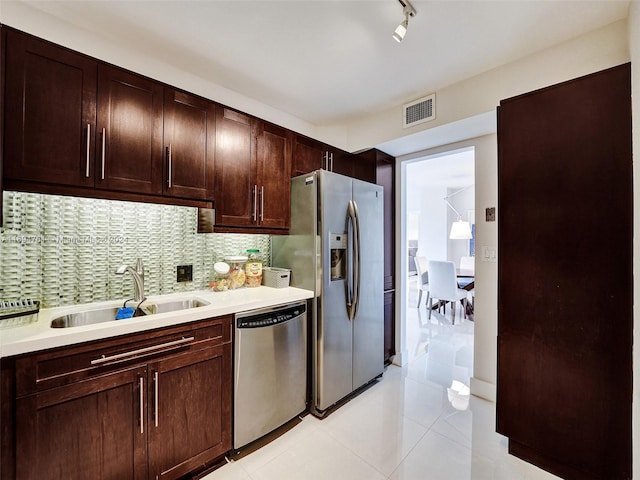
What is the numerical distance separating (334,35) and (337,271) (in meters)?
1.67

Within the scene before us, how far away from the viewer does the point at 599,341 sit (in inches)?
56.3

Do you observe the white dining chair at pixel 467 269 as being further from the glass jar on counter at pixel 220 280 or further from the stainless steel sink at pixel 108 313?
the stainless steel sink at pixel 108 313

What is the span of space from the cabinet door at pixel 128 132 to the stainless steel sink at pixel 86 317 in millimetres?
759

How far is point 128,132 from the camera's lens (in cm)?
157

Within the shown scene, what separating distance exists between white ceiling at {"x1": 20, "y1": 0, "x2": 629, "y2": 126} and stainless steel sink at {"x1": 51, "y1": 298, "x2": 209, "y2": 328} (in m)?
1.73

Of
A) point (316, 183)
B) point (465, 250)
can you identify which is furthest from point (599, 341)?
point (465, 250)

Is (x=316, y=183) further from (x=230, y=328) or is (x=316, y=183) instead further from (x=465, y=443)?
(x=465, y=443)

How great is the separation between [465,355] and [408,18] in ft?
11.1

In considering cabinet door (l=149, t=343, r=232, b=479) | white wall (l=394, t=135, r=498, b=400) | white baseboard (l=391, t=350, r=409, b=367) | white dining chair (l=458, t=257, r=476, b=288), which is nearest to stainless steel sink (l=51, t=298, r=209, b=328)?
cabinet door (l=149, t=343, r=232, b=479)

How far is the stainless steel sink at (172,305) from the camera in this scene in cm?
180

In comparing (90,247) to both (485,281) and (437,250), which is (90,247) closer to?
(485,281)

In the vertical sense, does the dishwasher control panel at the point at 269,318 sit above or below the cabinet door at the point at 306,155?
below

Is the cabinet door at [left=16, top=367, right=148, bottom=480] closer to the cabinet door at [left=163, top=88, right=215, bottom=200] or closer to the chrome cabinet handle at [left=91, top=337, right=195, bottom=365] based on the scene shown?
the chrome cabinet handle at [left=91, top=337, right=195, bottom=365]

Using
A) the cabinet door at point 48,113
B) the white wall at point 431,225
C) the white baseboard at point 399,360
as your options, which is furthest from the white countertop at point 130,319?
the white wall at point 431,225
